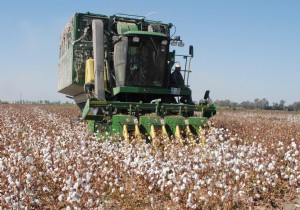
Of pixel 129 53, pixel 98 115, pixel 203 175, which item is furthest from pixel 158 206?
pixel 129 53

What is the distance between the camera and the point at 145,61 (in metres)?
13.5

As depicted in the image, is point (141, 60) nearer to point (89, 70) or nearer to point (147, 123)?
point (89, 70)

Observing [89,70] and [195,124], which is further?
[89,70]

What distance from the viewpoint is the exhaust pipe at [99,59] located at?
12.7 m

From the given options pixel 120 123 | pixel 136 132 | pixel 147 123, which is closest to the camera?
pixel 136 132

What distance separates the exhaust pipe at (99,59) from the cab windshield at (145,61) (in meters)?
0.89

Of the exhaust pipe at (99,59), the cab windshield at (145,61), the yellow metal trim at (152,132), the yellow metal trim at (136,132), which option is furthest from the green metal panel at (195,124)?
the exhaust pipe at (99,59)

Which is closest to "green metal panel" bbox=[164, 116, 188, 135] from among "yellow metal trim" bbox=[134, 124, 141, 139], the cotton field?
"yellow metal trim" bbox=[134, 124, 141, 139]

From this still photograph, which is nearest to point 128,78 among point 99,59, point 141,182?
point 99,59

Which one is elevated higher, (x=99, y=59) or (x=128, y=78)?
(x=99, y=59)

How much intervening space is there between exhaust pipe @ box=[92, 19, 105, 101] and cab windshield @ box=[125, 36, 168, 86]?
0.89m

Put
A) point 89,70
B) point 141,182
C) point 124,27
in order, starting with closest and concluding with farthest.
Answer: point 141,182
point 89,70
point 124,27

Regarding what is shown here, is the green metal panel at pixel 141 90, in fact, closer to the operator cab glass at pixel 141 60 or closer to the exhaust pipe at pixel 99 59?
the operator cab glass at pixel 141 60

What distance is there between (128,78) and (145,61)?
88cm
